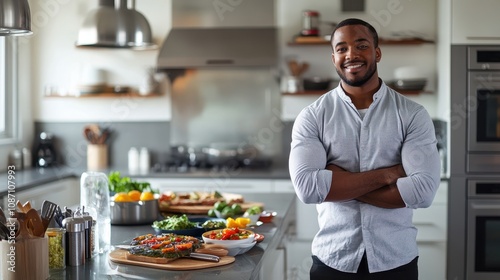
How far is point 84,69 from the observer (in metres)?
6.33

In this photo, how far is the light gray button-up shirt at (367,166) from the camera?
2.69 m

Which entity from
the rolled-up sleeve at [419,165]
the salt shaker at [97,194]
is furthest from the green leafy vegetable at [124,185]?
the rolled-up sleeve at [419,165]

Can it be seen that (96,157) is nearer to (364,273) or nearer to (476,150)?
(476,150)

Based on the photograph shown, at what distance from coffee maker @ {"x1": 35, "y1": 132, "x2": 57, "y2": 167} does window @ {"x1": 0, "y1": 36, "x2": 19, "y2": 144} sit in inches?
9.2

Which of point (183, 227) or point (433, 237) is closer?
point (183, 227)

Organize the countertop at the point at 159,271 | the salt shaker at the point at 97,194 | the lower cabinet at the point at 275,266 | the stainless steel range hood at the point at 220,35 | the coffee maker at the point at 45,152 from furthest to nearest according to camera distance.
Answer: the coffee maker at the point at 45,152
the stainless steel range hood at the point at 220,35
the lower cabinet at the point at 275,266
the salt shaker at the point at 97,194
the countertop at the point at 159,271

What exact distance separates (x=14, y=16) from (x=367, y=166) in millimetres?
1384

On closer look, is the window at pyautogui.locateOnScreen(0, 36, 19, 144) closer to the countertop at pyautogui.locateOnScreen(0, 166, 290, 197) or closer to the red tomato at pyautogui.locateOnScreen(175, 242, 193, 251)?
the countertop at pyautogui.locateOnScreen(0, 166, 290, 197)

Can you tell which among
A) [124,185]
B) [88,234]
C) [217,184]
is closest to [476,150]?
[217,184]

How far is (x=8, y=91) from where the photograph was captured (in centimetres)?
624

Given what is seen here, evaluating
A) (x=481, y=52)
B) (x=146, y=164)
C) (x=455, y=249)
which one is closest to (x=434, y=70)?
(x=481, y=52)

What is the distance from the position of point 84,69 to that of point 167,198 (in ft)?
9.16

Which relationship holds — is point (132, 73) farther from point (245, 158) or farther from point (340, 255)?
point (340, 255)

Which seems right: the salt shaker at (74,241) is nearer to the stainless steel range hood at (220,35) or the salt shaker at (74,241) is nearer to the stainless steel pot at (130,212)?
the stainless steel pot at (130,212)
